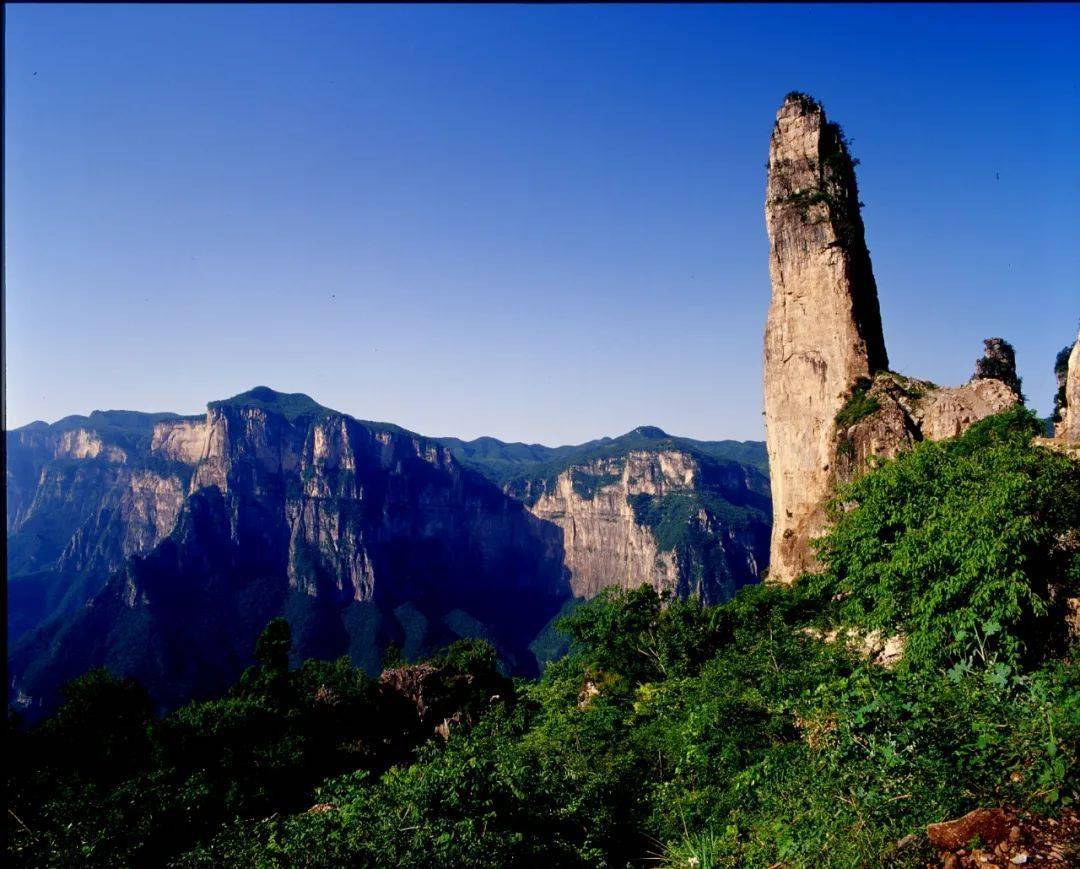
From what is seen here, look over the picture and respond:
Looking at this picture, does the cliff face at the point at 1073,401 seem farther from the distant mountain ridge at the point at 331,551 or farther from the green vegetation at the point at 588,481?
the green vegetation at the point at 588,481

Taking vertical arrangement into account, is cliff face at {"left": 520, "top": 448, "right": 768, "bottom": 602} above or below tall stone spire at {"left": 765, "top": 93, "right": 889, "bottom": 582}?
below

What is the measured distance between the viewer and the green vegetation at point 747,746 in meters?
7.32

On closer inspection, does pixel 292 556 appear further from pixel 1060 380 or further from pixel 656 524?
pixel 1060 380

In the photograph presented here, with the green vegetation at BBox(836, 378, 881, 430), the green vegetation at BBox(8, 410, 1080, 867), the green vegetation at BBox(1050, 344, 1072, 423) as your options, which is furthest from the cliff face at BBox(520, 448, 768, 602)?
the green vegetation at BBox(8, 410, 1080, 867)

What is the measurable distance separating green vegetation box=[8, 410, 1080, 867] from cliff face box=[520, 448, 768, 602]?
5123 inches

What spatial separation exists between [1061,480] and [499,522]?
7179 inches

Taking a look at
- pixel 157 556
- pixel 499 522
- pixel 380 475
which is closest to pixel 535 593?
pixel 499 522

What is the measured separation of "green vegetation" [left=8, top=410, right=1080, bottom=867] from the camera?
732 cm

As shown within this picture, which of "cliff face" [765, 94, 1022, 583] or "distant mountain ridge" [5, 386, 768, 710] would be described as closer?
"cliff face" [765, 94, 1022, 583]

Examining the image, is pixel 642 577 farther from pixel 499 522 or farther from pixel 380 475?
pixel 380 475

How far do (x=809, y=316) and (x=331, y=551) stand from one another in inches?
5467

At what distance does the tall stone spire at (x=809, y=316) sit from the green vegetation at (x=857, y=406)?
0.29m

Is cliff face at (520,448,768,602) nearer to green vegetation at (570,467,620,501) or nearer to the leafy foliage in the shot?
green vegetation at (570,467,620,501)

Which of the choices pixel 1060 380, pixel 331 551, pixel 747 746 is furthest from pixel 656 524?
pixel 747 746
